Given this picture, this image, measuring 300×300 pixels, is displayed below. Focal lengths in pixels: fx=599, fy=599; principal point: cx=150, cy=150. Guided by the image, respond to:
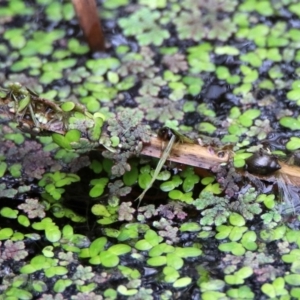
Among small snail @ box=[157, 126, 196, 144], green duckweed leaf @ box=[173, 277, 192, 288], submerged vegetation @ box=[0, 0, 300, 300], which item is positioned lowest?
green duckweed leaf @ box=[173, 277, 192, 288]

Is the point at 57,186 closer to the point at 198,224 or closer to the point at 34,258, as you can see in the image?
the point at 34,258

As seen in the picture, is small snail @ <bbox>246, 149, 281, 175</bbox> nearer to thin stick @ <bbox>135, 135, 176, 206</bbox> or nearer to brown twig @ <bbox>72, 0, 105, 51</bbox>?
thin stick @ <bbox>135, 135, 176, 206</bbox>

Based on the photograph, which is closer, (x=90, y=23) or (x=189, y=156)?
(x=189, y=156)

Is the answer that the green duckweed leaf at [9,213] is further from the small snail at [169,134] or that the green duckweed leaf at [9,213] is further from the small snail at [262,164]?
the small snail at [262,164]

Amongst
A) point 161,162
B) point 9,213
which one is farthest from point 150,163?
point 9,213

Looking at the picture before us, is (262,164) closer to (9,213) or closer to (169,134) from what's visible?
(169,134)

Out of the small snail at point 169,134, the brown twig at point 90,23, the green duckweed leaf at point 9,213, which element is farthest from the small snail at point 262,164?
the brown twig at point 90,23

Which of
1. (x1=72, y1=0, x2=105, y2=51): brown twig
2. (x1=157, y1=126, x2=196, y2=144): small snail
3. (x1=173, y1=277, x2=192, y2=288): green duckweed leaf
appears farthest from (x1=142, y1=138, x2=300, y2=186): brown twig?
(x1=72, y1=0, x2=105, y2=51): brown twig
